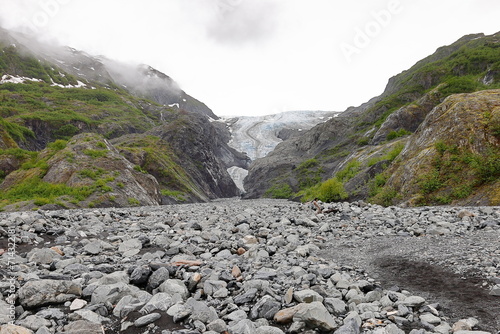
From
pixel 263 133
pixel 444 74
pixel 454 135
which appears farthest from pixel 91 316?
pixel 263 133

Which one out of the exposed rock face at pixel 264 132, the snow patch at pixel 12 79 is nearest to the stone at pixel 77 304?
the snow patch at pixel 12 79

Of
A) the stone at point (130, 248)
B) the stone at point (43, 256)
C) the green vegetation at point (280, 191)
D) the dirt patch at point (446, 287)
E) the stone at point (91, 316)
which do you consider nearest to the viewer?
the stone at point (91, 316)

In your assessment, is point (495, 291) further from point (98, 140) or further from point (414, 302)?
point (98, 140)

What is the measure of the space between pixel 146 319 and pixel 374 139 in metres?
46.2

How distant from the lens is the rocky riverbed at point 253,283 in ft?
11.6

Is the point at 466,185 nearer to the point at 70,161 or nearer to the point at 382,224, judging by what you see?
the point at 382,224

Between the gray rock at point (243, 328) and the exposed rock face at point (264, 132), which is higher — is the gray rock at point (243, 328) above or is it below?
below

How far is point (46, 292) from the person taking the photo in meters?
4.01

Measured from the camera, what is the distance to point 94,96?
106500mm

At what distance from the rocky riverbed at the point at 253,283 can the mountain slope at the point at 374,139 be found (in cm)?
1308

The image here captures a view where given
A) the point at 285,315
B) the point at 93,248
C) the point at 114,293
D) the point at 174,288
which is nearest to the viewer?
the point at 285,315

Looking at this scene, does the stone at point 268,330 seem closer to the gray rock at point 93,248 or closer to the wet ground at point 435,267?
the wet ground at point 435,267

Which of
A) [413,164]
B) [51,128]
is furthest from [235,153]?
[413,164]

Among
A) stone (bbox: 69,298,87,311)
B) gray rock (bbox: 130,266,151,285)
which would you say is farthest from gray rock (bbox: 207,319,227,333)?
gray rock (bbox: 130,266,151,285)
